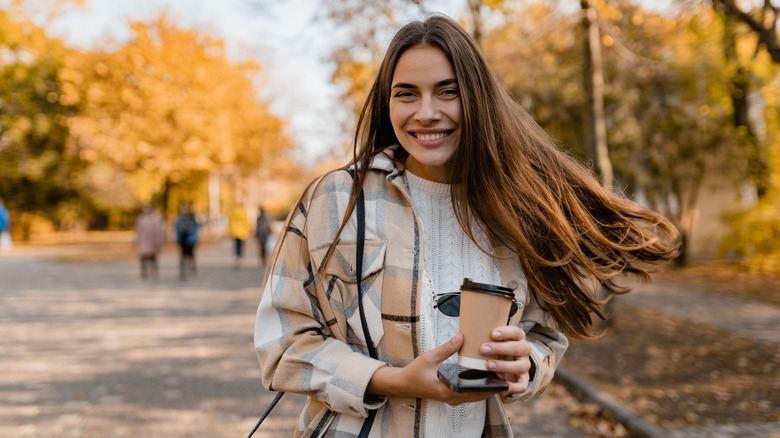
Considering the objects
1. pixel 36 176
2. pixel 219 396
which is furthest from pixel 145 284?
pixel 36 176

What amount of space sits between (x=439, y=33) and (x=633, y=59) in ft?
27.1

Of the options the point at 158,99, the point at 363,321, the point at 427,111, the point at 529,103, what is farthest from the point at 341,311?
the point at 158,99

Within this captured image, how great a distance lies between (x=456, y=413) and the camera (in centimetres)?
184

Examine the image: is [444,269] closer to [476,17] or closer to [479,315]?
[479,315]

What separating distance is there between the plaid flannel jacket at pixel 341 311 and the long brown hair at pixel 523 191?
10cm

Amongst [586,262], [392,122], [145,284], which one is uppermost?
[392,122]

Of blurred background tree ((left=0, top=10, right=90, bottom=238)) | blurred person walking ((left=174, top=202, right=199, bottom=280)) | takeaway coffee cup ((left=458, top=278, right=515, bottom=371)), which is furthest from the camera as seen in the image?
blurred background tree ((left=0, top=10, right=90, bottom=238))

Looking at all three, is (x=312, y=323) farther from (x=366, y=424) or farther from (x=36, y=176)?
(x=36, y=176)

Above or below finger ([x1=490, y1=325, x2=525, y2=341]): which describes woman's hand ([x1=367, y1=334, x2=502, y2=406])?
below

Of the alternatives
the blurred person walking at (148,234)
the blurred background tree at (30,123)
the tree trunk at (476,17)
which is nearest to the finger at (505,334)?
the tree trunk at (476,17)

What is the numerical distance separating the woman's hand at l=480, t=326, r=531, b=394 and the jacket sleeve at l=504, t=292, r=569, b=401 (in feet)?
1.05

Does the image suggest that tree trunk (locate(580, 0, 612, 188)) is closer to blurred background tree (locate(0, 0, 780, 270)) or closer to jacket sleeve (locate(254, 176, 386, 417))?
blurred background tree (locate(0, 0, 780, 270))

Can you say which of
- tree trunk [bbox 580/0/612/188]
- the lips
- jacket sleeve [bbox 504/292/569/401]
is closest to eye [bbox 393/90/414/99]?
the lips

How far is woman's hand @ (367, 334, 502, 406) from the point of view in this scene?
1.53m
